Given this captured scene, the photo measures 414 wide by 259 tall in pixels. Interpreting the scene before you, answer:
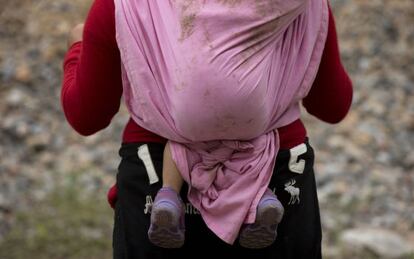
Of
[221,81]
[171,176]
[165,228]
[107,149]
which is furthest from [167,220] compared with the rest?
[107,149]

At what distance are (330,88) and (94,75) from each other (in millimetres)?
659

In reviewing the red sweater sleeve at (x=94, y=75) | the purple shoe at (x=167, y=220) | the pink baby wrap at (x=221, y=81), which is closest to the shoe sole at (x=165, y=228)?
the purple shoe at (x=167, y=220)

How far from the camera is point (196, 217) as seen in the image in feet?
8.11

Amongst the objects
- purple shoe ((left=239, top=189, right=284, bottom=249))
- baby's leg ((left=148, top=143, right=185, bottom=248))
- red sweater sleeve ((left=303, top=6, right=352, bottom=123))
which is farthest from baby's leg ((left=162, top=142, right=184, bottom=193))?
red sweater sleeve ((left=303, top=6, right=352, bottom=123))

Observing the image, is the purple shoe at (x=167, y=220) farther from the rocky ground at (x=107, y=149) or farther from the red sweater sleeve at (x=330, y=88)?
the rocky ground at (x=107, y=149)

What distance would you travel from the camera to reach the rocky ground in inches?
202

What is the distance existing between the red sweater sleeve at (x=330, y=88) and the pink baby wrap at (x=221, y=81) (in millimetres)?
91

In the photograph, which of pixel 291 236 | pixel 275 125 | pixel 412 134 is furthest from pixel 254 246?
pixel 412 134

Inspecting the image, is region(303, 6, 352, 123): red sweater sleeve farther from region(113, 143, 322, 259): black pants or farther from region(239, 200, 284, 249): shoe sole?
region(239, 200, 284, 249): shoe sole

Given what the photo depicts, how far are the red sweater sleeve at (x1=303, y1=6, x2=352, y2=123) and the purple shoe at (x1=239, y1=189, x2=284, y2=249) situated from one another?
1.23 ft

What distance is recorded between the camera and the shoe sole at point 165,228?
2.30m

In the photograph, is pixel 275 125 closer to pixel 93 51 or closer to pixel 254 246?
pixel 254 246

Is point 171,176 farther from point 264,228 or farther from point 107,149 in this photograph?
point 107,149

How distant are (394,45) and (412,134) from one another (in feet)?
3.73
